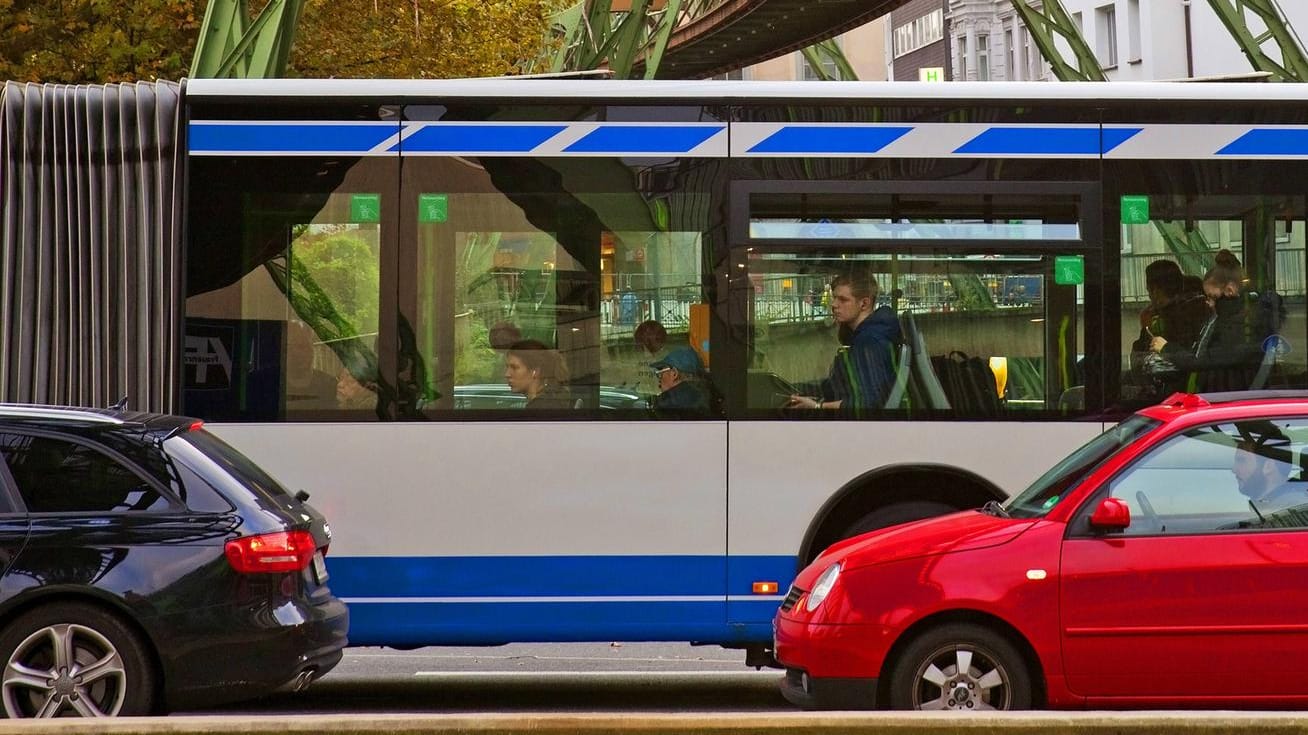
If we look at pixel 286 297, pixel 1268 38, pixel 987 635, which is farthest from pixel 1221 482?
pixel 1268 38

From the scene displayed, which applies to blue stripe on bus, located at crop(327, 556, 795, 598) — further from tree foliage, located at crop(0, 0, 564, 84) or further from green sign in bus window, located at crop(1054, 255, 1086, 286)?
tree foliage, located at crop(0, 0, 564, 84)

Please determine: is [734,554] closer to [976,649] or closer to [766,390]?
[766,390]

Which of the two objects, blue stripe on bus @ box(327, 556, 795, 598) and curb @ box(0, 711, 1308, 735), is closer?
curb @ box(0, 711, 1308, 735)

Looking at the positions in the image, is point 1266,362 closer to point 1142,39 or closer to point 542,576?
point 542,576

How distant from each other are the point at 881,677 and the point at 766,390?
6.45ft

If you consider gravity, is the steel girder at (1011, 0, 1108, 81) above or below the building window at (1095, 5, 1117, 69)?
below

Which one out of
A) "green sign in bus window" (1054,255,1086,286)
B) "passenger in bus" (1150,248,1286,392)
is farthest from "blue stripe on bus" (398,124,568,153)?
"passenger in bus" (1150,248,1286,392)

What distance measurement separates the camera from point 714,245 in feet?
28.9

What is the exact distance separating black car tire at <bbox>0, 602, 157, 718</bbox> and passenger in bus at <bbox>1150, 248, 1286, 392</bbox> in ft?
16.4

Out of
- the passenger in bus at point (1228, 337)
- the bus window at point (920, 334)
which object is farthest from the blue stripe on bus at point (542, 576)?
the passenger in bus at point (1228, 337)

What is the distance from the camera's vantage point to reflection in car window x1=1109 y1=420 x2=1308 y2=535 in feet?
23.2

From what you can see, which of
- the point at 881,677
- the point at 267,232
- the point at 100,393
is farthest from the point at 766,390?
the point at 100,393

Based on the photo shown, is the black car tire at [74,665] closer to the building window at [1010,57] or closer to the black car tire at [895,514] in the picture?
the black car tire at [895,514]

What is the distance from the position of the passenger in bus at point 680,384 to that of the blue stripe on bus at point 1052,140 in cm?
181
